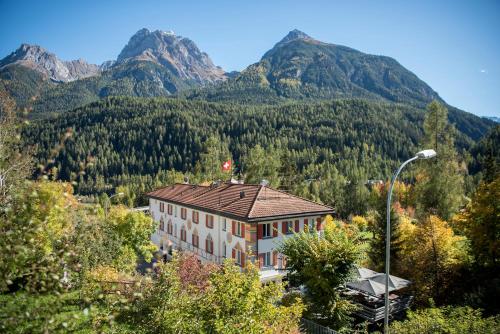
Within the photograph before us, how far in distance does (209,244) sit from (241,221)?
6.70 m

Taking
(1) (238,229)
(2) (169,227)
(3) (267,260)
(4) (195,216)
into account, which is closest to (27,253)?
(1) (238,229)

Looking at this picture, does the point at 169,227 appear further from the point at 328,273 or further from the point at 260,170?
the point at 328,273

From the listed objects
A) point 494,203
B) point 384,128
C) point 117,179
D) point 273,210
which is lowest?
point 117,179

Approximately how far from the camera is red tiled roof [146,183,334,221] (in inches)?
1270

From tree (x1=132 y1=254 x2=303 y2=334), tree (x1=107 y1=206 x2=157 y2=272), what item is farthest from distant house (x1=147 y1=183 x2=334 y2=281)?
tree (x1=132 y1=254 x2=303 y2=334)

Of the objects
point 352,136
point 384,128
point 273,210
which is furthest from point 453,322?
point 384,128

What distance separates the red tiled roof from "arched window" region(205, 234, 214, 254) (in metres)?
2.95

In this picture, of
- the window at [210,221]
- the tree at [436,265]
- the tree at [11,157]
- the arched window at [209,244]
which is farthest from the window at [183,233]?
the tree at [436,265]

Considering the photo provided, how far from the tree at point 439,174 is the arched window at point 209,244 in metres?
27.8

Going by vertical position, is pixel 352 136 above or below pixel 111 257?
above

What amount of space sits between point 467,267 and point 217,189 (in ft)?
A: 81.0

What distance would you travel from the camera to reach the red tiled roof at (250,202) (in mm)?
32266

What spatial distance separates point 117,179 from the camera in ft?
512

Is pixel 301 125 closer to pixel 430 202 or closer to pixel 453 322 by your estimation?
pixel 430 202
